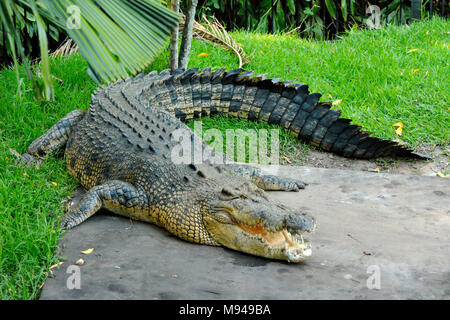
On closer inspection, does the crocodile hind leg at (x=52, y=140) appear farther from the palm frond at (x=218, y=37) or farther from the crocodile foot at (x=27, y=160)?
the palm frond at (x=218, y=37)

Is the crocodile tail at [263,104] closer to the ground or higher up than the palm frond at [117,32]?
closer to the ground

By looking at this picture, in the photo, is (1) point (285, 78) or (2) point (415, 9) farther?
(2) point (415, 9)

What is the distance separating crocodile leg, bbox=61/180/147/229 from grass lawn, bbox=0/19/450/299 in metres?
0.19

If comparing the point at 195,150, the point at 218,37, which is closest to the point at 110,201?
the point at 195,150

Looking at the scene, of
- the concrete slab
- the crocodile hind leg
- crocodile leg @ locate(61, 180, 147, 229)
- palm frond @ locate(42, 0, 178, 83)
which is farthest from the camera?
the crocodile hind leg

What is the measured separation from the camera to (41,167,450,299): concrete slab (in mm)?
2639

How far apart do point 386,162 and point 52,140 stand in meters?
3.32

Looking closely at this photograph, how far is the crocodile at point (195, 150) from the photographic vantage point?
307cm

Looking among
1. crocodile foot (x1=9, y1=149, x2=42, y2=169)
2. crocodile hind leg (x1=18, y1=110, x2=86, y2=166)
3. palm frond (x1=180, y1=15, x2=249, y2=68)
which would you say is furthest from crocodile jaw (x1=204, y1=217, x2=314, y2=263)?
palm frond (x1=180, y1=15, x2=249, y2=68)

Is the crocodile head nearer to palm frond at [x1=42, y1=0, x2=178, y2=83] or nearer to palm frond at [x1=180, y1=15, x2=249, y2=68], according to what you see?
palm frond at [x1=42, y1=0, x2=178, y2=83]

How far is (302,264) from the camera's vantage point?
2.92m

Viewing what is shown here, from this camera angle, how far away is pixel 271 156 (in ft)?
17.1

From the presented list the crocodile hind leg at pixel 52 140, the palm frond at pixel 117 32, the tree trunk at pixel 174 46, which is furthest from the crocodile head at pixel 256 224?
the tree trunk at pixel 174 46

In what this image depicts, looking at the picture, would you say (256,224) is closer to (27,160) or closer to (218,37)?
(27,160)
